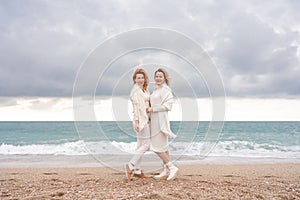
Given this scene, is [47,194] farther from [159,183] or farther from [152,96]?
[152,96]

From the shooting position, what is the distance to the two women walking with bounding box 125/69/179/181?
5.29m

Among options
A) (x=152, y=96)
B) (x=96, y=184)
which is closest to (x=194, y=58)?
(x=152, y=96)

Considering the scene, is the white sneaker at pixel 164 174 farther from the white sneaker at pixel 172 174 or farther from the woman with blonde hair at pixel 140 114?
the woman with blonde hair at pixel 140 114

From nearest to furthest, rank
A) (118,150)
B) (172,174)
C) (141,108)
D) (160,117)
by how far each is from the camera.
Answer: (141,108), (160,117), (172,174), (118,150)

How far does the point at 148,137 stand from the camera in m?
5.43

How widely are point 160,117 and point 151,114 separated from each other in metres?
0.17

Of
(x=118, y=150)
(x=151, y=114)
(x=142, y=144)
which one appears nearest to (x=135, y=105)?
(x=151, y=114)

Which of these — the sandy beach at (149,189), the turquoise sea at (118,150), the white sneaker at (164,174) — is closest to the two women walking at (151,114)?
the white sneaker at (164,174)

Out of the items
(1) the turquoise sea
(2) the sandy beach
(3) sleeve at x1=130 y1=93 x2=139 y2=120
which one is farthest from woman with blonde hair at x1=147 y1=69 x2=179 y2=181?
(1) the turquoise sea

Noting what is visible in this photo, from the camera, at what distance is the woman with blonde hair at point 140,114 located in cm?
528

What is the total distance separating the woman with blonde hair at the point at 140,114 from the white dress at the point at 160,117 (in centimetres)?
10

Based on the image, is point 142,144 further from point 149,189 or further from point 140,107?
point 149,189

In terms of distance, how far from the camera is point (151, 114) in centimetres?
541

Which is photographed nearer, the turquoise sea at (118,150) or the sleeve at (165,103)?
the sleeve at (165,103)
